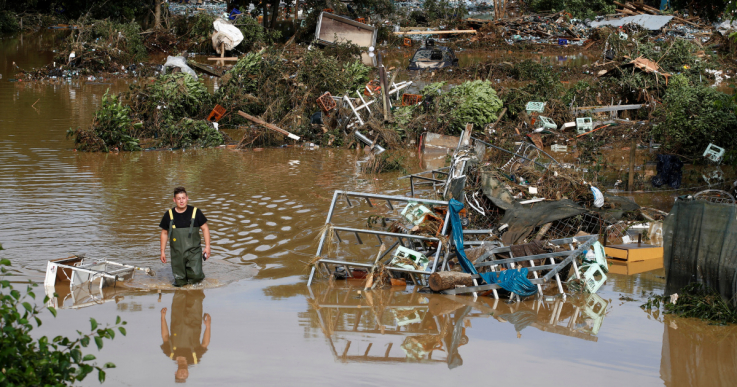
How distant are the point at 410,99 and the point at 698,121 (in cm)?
749

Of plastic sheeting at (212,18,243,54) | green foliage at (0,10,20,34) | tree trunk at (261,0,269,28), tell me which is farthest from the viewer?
green foliage at (0,10,20,34)

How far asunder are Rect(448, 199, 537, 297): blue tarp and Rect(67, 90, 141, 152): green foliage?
1056 cm

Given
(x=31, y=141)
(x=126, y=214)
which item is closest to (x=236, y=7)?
(x=31, y=141)

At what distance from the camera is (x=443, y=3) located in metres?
38.2

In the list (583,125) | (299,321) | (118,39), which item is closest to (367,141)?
(583,125)

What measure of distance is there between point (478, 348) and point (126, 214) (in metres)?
6.79

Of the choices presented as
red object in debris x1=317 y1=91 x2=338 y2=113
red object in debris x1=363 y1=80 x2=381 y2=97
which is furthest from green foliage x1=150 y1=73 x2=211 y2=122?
red object in debris x1=363 y1=80 x2=381 y2=97

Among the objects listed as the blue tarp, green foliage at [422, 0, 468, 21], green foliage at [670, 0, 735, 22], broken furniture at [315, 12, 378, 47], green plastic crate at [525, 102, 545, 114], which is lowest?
the blue tarp

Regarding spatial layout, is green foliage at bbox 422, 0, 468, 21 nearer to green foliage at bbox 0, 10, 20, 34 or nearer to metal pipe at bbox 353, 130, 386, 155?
green foliage at bbox 0, 10, 20, 34

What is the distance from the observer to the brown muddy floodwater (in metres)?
5.64

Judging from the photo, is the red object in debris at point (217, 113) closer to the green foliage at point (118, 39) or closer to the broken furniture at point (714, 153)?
the green foliage at point (118, 39)

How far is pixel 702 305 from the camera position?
6.62 m

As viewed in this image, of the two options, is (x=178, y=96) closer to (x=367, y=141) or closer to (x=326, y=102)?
(x=326, y=102)

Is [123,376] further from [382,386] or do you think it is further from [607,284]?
[607,284]
